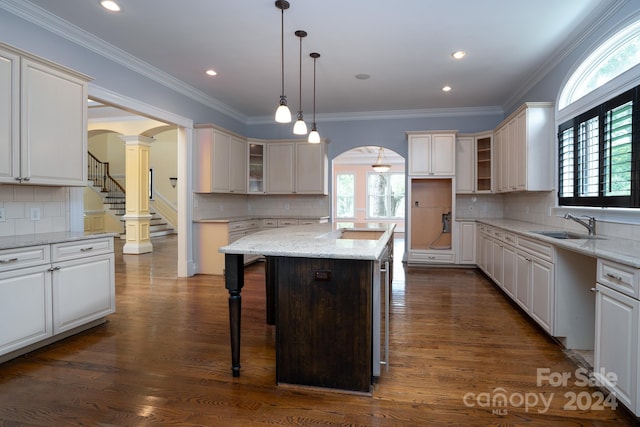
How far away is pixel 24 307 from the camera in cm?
256

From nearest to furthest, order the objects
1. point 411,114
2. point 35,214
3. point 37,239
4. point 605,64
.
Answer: point 37,239, point 35,214, point 605,64, point 411,114

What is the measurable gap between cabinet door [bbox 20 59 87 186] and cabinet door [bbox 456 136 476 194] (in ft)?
18.0

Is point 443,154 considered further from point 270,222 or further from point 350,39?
point 270,222

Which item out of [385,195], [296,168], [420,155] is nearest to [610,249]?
[420,155]

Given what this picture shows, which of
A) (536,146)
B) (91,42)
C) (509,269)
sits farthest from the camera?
(536,146)

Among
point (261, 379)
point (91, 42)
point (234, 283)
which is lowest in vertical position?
point (261, 379)

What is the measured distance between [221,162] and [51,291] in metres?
3.40

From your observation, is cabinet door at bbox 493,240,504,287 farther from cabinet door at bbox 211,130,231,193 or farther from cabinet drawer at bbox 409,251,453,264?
cabinet door at bbox 211,130,231,193

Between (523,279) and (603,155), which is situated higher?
(603,155)

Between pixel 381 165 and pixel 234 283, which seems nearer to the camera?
pixel 234 283

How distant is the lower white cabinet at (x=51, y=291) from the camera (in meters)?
2.47

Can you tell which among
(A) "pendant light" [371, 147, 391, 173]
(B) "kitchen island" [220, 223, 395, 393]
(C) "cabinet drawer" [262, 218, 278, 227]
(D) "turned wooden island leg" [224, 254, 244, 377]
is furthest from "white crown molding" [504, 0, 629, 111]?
(C) "cabinet drawer" [262, 218, 278, 227]

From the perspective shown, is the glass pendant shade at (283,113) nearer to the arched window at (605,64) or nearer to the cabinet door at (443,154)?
the arched window at (605,64)

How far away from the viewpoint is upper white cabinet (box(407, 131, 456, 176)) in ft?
19.9
